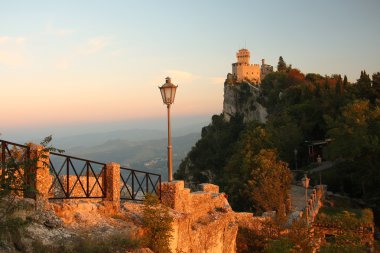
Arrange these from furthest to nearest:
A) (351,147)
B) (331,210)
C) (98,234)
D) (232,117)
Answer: (232,117) → (351,147) → (331,210) → (98,234)

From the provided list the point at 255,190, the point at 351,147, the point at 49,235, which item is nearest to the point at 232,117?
the point at 351,147

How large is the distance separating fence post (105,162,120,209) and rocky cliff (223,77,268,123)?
77.8 m

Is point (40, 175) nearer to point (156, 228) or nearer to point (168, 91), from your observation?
point (156, 228)

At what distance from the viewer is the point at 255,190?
33.0 metres

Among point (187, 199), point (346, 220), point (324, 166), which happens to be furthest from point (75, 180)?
point (324, 166)

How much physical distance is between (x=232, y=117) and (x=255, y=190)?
67752 millimetres

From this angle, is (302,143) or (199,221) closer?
(199,221)

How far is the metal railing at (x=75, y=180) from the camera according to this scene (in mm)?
10883

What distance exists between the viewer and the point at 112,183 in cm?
1272

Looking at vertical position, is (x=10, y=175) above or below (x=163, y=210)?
above

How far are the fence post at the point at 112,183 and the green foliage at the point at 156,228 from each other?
1.59m

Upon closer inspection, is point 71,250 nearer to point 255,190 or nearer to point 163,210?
point 163,210

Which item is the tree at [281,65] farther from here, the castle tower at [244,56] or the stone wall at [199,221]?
the stone wall at [199,221]

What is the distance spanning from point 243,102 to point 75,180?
8579cm
